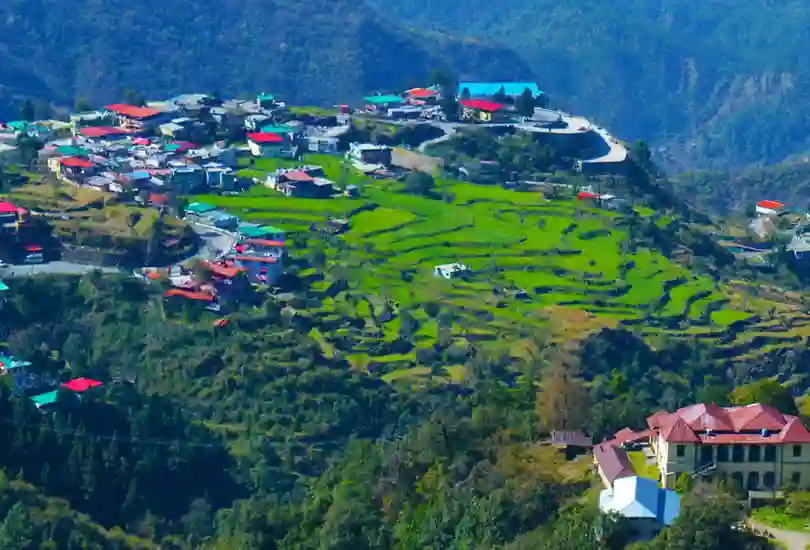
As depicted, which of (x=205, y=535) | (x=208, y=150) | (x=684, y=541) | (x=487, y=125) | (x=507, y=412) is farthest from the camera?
(x=487, y=125)

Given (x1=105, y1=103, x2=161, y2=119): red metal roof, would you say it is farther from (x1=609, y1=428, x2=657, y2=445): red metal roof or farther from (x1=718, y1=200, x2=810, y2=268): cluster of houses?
(x1=609, y1=428, x2=657, y2=445): red metal roof

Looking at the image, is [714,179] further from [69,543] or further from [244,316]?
[69,543]

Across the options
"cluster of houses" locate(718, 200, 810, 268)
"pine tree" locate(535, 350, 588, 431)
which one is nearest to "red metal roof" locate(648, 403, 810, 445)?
"pine tree" locate(535, 350, 588, 431)

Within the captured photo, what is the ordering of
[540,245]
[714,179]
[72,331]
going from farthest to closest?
[714,179] < [540,245] < [72,331]

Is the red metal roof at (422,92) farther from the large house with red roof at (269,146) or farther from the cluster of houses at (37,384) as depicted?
the cluster of houses at (37,384)

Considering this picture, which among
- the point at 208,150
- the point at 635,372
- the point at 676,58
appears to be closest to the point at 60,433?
the point at 635,372

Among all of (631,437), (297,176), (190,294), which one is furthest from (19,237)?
(631,437)

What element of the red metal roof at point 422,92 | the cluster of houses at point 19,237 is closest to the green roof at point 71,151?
the cluster of houses at point 19,237
